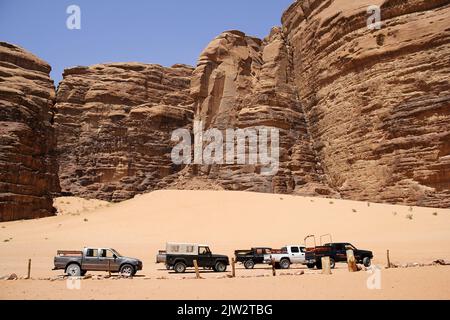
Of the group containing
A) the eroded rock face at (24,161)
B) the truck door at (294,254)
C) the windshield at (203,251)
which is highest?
the eroded rock face at (24,161)

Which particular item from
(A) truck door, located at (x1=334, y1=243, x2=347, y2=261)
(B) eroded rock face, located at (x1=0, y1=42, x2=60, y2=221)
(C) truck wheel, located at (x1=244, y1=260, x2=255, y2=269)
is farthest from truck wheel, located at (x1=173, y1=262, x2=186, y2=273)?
(B) eroded rock face, located at (x1=0, y1=42, x2=60, y2=221)

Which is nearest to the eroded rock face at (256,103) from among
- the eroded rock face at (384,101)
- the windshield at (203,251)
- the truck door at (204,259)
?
the eroded rock face at (384,101)

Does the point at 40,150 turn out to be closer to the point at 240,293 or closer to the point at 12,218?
the point at 12,218

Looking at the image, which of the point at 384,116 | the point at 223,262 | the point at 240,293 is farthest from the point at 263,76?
→ the point at 240,293

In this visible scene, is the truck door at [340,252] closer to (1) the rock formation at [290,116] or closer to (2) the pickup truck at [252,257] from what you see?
(2) the pickup truck at [252,257]

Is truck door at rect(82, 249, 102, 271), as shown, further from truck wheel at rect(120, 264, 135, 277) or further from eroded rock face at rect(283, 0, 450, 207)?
eroded rock face at rect(283, 0, 450, 207)

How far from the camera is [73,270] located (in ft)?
55.1

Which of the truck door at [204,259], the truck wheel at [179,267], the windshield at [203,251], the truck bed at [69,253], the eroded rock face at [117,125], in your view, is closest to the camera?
the truck bed at [69,253]

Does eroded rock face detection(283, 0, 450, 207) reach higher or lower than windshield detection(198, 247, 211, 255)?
higher

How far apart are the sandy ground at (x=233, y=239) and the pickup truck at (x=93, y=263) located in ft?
2.17

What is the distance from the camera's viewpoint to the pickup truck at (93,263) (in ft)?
55.0

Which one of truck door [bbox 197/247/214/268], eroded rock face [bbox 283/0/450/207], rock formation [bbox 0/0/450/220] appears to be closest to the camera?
truck door [bbox 197/247/214/268]

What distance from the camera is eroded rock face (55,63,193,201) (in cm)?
6384

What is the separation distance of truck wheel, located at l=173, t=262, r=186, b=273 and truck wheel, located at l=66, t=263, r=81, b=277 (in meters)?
3.90
